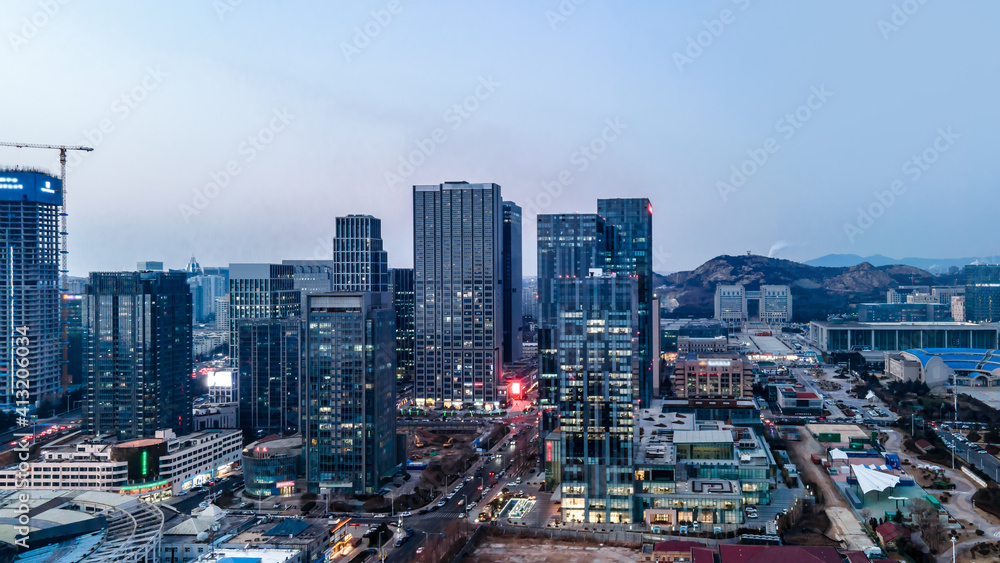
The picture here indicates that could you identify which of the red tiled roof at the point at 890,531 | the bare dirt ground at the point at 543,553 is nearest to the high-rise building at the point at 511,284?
the bare dirt ground at the point at 543,553

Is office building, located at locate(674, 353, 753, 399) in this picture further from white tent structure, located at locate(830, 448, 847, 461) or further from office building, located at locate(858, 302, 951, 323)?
office building, located at locate(858, 302, 951, 323)

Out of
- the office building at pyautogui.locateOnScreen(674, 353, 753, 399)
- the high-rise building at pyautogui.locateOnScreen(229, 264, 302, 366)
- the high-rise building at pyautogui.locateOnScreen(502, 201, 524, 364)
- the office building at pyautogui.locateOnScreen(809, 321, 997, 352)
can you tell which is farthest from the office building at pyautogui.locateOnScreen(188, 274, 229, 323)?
the office building at pyautogui.locateOnScreen(809, 321, 997, 352)

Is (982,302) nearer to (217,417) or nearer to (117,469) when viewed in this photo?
(217,417)

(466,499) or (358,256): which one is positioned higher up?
(358,256)

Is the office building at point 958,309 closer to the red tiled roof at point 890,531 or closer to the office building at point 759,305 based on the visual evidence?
the office building at point 759,305

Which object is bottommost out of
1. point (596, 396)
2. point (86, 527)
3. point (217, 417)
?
point (217, 417)

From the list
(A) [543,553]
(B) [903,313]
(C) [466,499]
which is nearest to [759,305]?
(B) [903,313]

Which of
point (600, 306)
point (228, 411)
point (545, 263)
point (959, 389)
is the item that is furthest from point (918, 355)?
point (228, 411)
